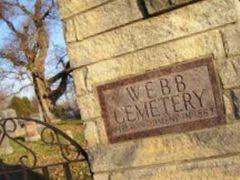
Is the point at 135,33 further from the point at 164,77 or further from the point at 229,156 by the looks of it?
the point at 229,156

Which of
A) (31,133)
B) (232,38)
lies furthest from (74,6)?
(31,133)

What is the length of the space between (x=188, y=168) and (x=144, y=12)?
0.98 meters

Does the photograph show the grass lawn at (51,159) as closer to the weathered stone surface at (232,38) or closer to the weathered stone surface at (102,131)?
the weathered stone surface at (102,131)

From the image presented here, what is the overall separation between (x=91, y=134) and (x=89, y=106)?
188mm

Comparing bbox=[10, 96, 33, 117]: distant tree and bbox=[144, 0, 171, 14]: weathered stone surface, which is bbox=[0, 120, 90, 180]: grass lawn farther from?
bbox=[10, 96, 33, 117]: distant tree

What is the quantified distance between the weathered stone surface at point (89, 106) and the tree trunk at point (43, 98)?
2288 centimetres

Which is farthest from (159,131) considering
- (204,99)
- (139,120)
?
(204,99)

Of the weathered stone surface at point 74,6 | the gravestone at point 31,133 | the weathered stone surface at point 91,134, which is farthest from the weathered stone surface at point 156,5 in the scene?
the gravestone at point 31,133

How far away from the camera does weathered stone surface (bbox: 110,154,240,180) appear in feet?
9.46

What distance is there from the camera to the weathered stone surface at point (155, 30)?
286 cm

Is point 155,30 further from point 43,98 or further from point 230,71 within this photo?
point 43,98

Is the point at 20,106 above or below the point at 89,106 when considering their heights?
above

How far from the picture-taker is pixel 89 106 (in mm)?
3318

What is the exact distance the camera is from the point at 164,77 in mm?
3049
